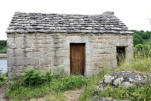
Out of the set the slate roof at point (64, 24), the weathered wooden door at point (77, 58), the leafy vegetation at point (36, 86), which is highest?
the slate roof at point (64, 24)

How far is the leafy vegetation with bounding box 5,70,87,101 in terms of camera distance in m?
6.07

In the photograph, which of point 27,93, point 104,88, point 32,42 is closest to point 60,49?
point 32,42

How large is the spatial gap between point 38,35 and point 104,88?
14.8 ft

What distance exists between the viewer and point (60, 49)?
26.1 feet

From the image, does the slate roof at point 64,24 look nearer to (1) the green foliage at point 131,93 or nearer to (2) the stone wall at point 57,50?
(2) the stone wall at point 57,50

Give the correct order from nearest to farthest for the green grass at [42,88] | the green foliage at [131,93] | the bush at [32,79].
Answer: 1. the green foliage at [131,93]
2. the green grass at [42,88]
3. the bush at [32,79]

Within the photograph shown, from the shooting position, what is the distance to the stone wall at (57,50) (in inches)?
296

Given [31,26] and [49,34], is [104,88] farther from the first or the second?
[31,26]

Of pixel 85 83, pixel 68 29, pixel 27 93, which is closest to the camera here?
pixel 27 93

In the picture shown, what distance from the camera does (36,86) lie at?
667 cm

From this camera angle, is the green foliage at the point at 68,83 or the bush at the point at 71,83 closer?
the green foliage at the point at 68,83

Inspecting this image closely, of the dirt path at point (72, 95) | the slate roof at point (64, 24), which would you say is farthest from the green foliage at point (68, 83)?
the slate roof at point (64, 24)

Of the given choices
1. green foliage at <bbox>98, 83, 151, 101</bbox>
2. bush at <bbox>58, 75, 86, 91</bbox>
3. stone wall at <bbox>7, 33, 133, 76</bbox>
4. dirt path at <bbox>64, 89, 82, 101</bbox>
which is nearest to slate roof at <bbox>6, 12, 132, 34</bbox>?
stone wall at <bbox>7, 33, 133, 76</bbox>

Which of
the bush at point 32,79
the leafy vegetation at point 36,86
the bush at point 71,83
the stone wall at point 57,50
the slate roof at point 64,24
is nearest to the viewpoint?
the leafy vegetation at point 36,86
